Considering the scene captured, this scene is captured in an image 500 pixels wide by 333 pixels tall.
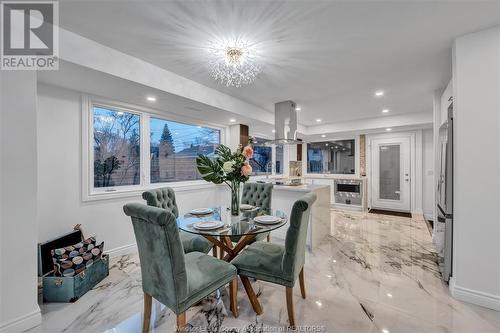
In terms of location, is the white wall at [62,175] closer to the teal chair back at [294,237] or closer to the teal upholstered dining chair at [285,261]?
the teal upholstered dining chair at [285,261]

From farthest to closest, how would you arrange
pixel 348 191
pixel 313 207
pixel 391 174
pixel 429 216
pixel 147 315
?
pixel 348 191 → pixel 391 174 → pixel 429 216 → pixel 313 207 → pixel 147 315

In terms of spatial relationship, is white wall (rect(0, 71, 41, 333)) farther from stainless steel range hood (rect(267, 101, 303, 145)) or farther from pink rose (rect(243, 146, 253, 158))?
stainless steel range hood (rect(267, 101, 303, 145))

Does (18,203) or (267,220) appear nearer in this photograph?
(18,203)

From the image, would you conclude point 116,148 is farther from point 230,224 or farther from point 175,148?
point 230,224

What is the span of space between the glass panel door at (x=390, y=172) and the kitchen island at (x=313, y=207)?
3127 millimetres

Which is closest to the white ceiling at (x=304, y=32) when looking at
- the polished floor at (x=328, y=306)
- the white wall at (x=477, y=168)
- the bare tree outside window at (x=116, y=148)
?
the white wall at (x=477, y=168)

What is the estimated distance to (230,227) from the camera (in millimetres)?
1984

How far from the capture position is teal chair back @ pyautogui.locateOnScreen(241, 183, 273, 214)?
3062mm

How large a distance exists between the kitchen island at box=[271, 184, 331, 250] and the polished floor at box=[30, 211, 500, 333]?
48cm

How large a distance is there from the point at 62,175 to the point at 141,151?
1.08 m

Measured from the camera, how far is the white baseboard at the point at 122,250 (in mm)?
3004

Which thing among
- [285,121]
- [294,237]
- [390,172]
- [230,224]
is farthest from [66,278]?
[390,172]

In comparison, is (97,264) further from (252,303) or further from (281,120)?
(281,120)

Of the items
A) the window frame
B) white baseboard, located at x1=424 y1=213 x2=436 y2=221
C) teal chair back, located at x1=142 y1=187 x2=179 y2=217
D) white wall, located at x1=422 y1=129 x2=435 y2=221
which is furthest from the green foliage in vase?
white wall, located at x1=422 y1=129 x2=435 y2=221
